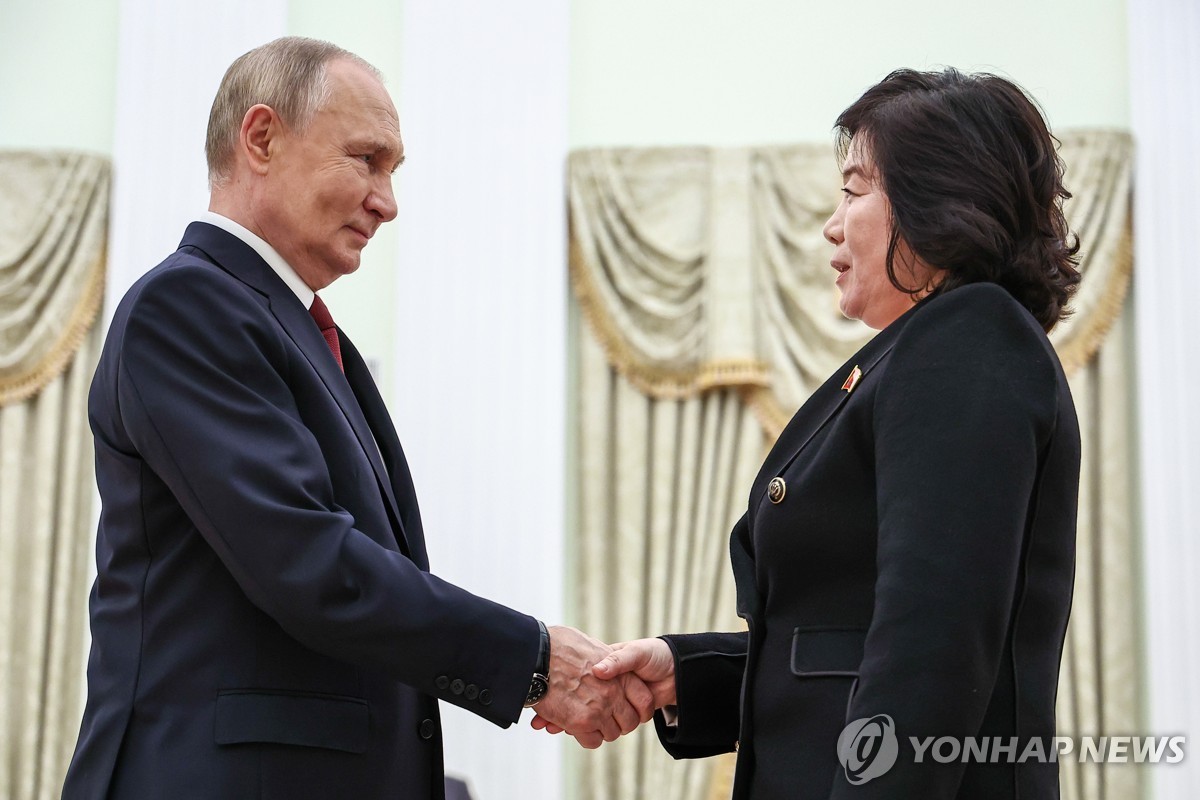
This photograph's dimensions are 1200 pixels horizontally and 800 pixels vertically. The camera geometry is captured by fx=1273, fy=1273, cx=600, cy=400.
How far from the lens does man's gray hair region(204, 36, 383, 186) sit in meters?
2.43

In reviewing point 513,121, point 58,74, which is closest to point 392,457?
point 513,121

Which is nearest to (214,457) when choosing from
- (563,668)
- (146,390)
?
(146,390)

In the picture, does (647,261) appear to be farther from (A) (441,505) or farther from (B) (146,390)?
(B) (146,390)

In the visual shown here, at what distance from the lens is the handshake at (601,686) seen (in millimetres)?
2404

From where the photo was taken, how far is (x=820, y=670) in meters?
1.88

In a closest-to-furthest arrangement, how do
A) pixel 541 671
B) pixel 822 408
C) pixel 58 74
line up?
pixel 822 408 → pixel 541 671 → pixel 58 74

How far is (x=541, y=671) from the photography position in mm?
2270

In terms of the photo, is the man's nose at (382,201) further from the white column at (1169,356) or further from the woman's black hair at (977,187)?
the white column at (1169,356)

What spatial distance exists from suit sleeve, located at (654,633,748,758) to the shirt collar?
101 cm

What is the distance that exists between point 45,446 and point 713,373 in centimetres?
326

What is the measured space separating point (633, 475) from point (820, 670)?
13.9 ft

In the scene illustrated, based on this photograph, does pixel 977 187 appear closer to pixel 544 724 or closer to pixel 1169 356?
pixel 544 724

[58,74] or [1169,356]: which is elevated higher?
[58,74]

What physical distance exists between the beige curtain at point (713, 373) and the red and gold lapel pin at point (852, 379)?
13.2ft
